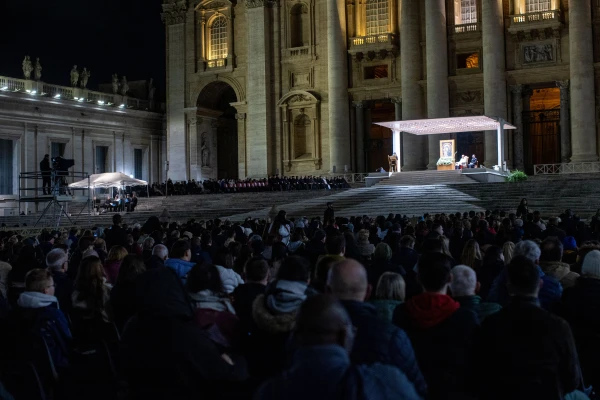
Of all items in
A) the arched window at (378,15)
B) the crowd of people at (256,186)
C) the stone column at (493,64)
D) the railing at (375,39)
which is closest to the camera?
the crowd of people at (256,186)

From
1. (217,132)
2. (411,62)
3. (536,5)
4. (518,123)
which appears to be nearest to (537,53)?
(536,5)

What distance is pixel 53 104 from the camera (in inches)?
1786

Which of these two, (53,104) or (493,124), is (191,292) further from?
(53,104)

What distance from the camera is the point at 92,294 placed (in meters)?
6.07

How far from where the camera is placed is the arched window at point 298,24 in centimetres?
4684

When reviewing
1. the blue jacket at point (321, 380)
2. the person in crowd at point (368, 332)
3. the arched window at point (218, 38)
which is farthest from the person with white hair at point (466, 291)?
the arched window at point (218, 38)

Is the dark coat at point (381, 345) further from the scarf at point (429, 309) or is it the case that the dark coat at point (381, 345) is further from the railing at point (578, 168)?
the railing at point (578, 168)

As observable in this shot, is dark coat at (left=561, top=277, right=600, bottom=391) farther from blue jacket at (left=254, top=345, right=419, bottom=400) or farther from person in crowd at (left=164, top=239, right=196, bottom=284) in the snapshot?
person in crowd at (left=164, top=239, right=196, bottom=284)

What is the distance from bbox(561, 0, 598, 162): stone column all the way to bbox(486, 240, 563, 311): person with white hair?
3349cm

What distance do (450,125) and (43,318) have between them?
33.0m

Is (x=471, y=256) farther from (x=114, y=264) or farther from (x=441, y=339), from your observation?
(x=441, y=339)

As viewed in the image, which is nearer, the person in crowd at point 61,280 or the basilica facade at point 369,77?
the person in crowd at point 61,280

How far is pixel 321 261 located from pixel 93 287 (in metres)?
1.77

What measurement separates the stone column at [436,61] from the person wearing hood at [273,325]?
3706 centimetres
